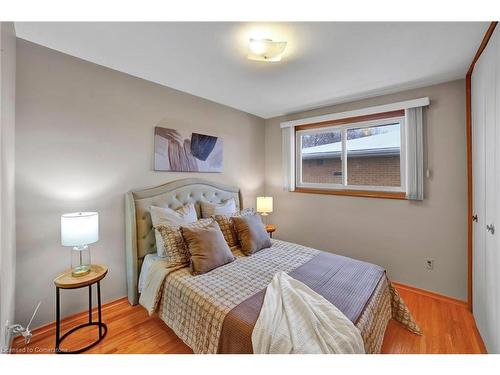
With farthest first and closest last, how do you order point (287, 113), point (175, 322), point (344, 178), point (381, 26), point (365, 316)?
point (287, 113), point (344, 178), point (175, 322), point (381, 26), point (365, 316)

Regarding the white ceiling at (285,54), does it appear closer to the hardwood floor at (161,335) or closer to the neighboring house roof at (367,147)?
the neighboring house roof at (367,147)

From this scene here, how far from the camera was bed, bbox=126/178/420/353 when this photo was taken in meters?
1.30

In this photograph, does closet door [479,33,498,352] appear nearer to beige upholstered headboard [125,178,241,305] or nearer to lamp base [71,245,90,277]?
beige upholstered headboard [125,178,241,305]

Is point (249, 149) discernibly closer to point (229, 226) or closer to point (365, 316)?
point (229, 226)

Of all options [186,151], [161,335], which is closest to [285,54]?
[186,151]

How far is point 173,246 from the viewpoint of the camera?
1932 millimetres

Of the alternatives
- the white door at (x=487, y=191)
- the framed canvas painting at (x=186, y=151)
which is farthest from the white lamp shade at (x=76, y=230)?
the white door at (x=487, y=191)

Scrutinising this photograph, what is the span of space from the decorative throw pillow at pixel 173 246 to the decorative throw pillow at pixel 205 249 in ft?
0.25

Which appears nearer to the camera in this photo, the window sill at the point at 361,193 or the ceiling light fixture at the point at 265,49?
the ceiling light fixture at the point at 265,49

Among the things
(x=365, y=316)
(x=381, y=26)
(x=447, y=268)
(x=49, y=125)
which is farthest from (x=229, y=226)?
(x=447, y=268)

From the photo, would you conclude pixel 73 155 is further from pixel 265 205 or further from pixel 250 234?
pixel 265 205

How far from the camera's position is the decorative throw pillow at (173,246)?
1.92 meters
